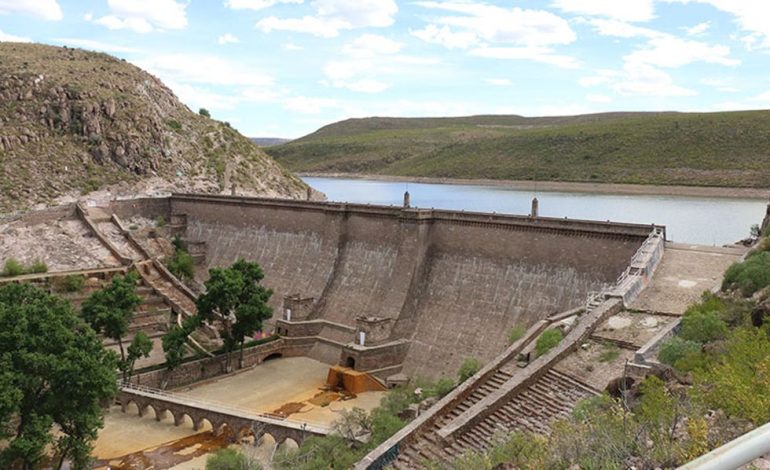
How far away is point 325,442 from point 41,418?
834cm

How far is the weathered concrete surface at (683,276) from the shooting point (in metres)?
21.5

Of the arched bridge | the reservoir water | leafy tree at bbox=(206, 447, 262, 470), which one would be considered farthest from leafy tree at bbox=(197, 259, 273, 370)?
the reservoir water

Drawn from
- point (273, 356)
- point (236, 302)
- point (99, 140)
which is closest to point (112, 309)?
point (236, 302)

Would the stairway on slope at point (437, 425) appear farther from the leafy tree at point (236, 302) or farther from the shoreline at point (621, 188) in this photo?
the shoreline at point (621, 188)

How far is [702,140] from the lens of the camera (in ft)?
257

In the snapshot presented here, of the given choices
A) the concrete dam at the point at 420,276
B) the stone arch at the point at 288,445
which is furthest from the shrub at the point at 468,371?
the stone arch at the point at 288,445

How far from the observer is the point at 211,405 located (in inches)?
1099

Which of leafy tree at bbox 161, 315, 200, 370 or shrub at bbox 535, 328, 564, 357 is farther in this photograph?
leafy tree at bbox 161, 315, 200, 370

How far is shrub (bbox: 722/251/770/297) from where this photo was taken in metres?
19.0

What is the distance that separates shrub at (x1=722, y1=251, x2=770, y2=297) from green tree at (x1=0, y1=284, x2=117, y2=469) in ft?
63.0

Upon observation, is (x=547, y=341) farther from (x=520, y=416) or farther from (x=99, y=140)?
(x=99, y=140)

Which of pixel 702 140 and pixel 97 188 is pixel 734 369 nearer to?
pixel 97 188

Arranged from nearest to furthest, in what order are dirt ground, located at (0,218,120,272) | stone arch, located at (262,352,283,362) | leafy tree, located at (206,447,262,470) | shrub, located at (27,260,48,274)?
1. leafy tree, located at (206,447,262,470)
2. stone arch, located at (262,352,283,362)
3. shrub, located at (27,260,48,274)
4. dirt ground, located at (0,218,120,272)

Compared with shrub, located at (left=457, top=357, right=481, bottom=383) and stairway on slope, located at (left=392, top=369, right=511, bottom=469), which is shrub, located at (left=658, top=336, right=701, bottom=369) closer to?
stairway on slope, located at (left=392, top=369, right=511, bottom=469)
